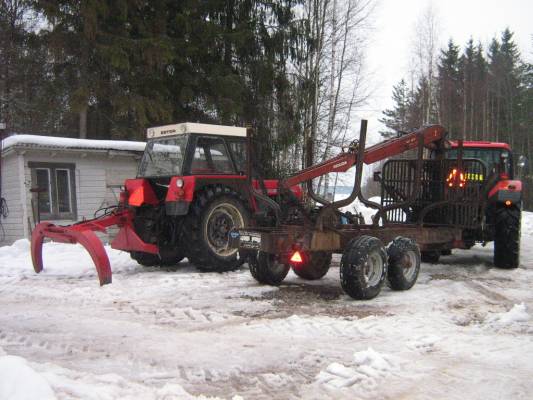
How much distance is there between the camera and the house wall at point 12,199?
12.6m

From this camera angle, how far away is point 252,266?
7.25 meters

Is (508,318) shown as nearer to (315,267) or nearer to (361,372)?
(361,372)

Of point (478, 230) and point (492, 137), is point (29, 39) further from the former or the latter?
point (492, 137)

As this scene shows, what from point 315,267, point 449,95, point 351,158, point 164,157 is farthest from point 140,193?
point 449,95

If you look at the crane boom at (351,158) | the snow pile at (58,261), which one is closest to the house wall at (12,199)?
the snow pile at (58,261)

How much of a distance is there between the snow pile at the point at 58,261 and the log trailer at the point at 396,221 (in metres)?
3.07

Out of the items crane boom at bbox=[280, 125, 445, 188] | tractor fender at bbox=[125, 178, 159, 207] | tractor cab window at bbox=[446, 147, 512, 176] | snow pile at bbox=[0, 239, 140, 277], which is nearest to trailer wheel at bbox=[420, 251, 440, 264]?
tractor cab window at bbox=[446, 147, 512, 176]

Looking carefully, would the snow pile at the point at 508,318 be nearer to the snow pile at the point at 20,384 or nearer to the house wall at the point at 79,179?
the snow pile at the point at 20,384

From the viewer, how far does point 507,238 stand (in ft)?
29.0

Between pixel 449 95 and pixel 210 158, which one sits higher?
pixel 449 95

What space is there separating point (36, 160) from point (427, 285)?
9.56m

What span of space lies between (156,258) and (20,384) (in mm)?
5905

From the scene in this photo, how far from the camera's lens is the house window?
12.7 meters

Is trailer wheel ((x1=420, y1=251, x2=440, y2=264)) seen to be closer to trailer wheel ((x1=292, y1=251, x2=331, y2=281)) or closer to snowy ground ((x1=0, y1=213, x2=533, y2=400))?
snowy ground ((x1=0, y1=213, x2=533, y2=400))
